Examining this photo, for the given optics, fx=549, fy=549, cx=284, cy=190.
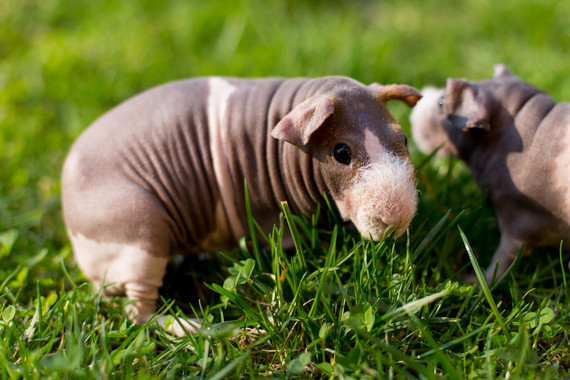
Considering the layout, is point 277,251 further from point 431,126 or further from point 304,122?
point 431,126

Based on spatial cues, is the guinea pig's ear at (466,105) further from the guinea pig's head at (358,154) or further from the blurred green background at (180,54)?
the blurred green background at (180,54)

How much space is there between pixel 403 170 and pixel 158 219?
1308 millimetres

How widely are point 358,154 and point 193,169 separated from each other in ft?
3.14

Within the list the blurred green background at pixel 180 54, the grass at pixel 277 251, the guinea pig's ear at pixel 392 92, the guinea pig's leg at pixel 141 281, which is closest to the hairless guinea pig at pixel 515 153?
the grass at pixel 277 251

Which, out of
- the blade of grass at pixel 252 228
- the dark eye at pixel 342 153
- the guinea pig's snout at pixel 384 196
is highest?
the dark eye at pixel 342 153

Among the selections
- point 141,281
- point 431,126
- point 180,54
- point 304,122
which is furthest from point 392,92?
point 180,54

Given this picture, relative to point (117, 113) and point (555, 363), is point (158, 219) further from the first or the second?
point (555, 363)

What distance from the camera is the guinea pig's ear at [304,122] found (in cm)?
261

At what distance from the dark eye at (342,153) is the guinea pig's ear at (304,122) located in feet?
0.54

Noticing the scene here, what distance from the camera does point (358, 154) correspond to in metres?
2.66

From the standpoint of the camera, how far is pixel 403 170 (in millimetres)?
2631

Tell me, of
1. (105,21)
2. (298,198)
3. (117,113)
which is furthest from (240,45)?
(298,198)

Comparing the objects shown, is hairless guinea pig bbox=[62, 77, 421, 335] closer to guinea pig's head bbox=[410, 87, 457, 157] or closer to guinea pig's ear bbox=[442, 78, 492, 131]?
guinea pig's ear bbox=[442, 78, 492, 131]

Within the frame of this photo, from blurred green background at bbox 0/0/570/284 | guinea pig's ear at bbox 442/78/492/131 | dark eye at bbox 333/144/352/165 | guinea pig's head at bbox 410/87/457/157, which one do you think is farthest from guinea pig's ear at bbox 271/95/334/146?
blurred green background at bbox 0/0/570/284
